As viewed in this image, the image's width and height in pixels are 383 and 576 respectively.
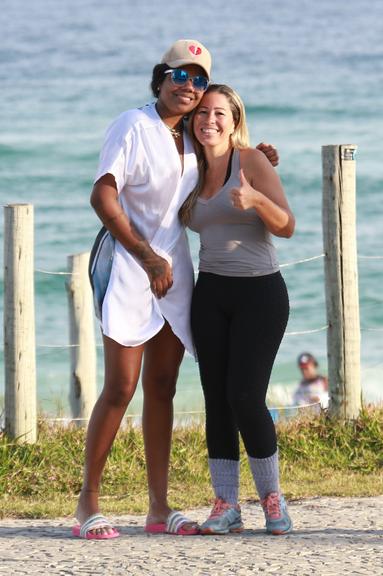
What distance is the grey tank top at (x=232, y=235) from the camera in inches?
189

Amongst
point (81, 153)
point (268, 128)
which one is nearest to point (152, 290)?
point (81, 153)

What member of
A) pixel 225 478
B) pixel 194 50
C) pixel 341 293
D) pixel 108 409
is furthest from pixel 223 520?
pixel 341 293

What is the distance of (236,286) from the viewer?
4.87 meters

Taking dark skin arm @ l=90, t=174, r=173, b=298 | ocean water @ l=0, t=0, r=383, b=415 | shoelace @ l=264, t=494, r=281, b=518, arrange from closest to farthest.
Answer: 1. dark skin arm @ l=90, t=174, r=173, b=298
2. shoelace @ l=264, t=494, r=281, b=518
3. ocean water @ l=0, t=0, r=383, b=415

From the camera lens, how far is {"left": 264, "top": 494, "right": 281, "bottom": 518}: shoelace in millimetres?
4926

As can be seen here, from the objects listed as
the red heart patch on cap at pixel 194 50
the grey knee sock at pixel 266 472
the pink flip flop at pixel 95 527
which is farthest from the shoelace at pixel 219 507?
the red heart patch on cap at pixel 194 50

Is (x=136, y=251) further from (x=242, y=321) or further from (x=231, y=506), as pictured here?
(x=231, y=506)

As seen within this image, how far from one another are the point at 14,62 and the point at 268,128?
43.1 feet

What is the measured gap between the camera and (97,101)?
108 feet

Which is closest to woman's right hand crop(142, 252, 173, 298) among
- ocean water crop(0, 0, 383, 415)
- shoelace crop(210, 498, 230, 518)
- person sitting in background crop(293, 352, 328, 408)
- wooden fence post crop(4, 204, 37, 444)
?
shoelace crop(210, 498, 230, 518)

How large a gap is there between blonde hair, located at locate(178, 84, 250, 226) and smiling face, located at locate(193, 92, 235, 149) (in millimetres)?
25

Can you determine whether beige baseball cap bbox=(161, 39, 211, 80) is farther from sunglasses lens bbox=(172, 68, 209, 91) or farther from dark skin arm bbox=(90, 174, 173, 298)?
dark skin arm bbox=(90, 174, 173, 298)

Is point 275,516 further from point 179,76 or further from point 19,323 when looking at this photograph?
point 19,323

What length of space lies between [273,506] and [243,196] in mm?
1253
